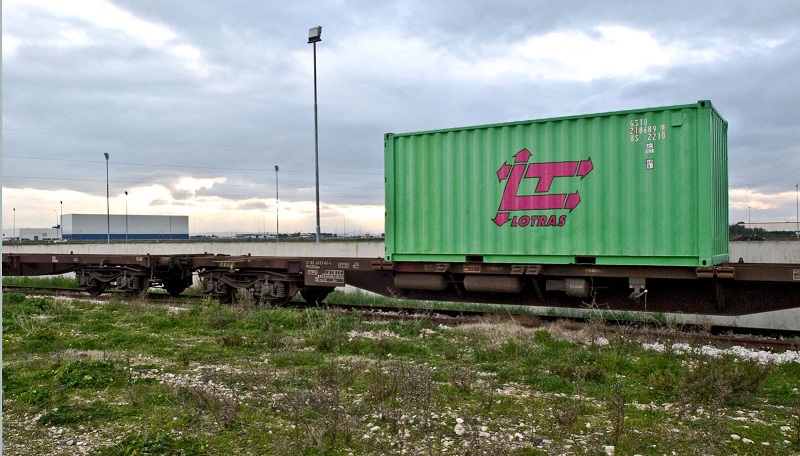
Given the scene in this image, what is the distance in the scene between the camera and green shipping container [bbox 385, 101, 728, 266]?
9148 mm

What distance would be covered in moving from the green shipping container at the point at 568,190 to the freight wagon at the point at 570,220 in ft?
0.07

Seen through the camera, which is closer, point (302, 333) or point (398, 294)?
point (302, 333)

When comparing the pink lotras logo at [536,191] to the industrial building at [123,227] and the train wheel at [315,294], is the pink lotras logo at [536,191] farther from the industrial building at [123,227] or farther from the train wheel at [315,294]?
the industrial building at [123,227]

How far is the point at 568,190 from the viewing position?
9.95m

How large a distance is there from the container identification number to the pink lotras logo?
0.81 metres

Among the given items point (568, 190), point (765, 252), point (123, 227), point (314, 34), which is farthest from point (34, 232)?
point (765, 252)

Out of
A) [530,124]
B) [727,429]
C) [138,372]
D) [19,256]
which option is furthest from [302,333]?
[19,256]

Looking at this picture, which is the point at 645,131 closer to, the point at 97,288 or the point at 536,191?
the point at 536,191

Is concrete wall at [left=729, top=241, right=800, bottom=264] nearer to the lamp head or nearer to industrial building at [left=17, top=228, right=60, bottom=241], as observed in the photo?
the lamp head

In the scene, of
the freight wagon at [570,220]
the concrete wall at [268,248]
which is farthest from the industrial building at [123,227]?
the freight wagon at [570,220]

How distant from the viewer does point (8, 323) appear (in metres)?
10.2

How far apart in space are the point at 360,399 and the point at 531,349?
2994 mm

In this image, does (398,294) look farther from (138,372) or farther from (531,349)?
(138,372)

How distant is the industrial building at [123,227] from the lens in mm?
83062
